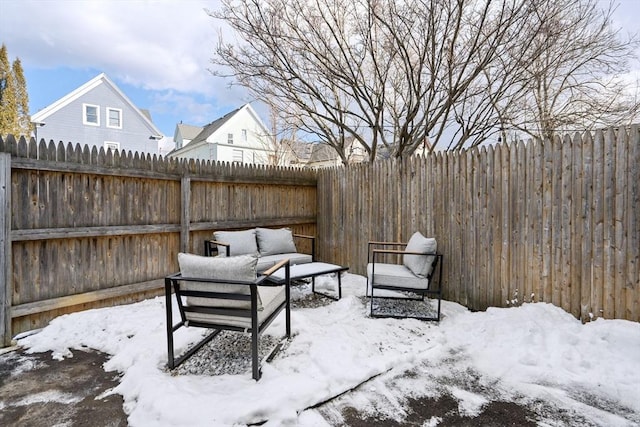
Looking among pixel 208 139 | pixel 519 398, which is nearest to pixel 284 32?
pixel 519 398

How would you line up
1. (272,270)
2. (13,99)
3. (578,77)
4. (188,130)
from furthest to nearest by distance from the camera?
1. (188,130)
2. (13,99)
3. (578,77)
4. (272,270)

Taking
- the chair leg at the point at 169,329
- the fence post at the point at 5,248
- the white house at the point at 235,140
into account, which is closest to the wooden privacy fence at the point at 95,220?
the fence post at the point at 5,248

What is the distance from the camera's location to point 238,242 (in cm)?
491

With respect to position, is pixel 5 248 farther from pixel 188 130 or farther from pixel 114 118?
pixel 188 130

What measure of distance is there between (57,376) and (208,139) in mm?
16388

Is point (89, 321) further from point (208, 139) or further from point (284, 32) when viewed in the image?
point (208, 139)

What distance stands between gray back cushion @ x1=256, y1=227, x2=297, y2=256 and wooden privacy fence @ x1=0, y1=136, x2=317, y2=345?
486mm

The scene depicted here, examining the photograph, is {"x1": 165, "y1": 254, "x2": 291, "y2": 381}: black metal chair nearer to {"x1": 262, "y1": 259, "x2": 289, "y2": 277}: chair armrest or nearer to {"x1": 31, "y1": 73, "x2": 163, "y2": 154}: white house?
{"x1": 262, "y1": 259, "x2": 289, "y2": 277}: chair armrest

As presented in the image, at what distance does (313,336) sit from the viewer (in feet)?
10.2

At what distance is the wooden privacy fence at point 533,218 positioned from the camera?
3049 millimetres

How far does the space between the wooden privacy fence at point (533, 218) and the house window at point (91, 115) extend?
14.1 meters

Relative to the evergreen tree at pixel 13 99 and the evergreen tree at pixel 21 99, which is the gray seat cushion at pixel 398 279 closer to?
the evergreen tree at pixel 13 99

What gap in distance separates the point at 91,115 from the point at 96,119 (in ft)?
0.80

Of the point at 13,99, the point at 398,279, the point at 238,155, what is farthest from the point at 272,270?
the point at 13,99
